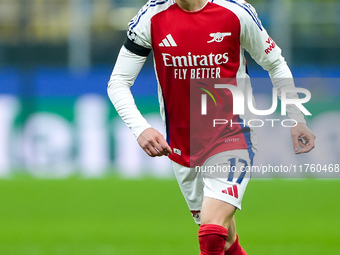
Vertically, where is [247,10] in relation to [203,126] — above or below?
above

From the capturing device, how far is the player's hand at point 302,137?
15.4ft

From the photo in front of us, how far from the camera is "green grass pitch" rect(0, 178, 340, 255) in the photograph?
25.0 feet

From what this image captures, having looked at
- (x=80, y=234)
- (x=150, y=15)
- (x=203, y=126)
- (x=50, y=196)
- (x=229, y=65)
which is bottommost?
(x=50, y=196)

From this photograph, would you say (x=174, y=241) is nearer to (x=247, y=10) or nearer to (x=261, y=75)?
(x=247, y=10)

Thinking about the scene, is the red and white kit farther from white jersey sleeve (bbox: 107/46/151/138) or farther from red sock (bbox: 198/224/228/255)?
red sock (bbox: 198/224/228/255)

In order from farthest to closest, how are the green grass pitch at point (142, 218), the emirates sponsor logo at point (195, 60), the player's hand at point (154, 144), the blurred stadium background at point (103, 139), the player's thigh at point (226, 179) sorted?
the blurred stadium background at point (103, 139) < the green grass pitch at point (142, 218) < the emirates sponsor logo at point (195, 60) < the player's thigh at point (226, 179) < the player's hand at point (154, 144)

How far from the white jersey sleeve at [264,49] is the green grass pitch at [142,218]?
260 centimetres

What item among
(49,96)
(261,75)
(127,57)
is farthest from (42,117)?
(127,57)

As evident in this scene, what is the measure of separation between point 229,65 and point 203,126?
0.43 m

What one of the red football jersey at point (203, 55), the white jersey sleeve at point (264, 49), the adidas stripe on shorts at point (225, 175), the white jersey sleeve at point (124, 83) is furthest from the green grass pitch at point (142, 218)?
→ the white jersey sleeve at point (124, 83)

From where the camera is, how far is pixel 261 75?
1251cm

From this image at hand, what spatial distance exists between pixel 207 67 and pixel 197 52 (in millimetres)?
113

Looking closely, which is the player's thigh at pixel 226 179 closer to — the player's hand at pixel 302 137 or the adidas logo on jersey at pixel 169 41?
the player's hand at pixel 302 137

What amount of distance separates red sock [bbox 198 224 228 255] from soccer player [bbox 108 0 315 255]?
0.8 inches
